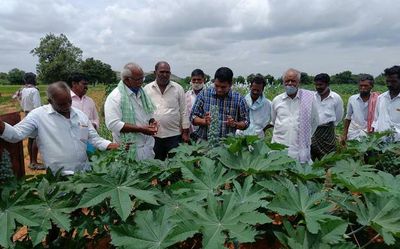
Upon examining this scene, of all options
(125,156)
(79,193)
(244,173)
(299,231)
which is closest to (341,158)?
(244,173)

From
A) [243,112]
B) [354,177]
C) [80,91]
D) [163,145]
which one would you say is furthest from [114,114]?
[354,177]

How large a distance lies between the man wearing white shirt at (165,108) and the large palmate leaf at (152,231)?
8.91 ft

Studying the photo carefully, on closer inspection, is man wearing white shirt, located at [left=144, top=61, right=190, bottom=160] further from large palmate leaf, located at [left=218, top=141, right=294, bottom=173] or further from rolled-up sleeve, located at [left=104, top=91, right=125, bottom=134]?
large palmate leaf, located at [left=218, top=141, right=294, bottom=173]

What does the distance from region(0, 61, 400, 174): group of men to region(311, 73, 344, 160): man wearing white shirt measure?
1cm

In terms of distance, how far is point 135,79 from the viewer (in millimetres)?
3668

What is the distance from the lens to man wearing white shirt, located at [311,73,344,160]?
4.78 metres

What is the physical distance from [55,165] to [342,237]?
1994 mm

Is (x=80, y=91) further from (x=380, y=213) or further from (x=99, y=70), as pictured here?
Answer: (x=99, y=70)

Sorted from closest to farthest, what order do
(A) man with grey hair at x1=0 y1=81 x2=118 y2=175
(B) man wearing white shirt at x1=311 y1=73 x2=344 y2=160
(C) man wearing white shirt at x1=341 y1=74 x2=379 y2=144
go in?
(A) man with grey hair at x1=0 y1=81 x2=118 y2=175 < (B) man wearing white shirt at x1=311 y1=73 x2=344 y2=160 < (C) man wearing white shirt at x1=341 y1=74 x2=379 y2=144

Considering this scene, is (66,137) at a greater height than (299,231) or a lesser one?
greater

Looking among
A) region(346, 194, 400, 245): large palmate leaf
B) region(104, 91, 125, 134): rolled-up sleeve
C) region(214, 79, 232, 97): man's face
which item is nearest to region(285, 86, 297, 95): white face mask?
region(214, 79, 232, 97): man's face

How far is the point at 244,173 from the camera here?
197cm

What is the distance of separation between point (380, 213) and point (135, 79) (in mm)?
2543

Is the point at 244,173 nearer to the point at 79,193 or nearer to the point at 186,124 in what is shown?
the point at 79,193
